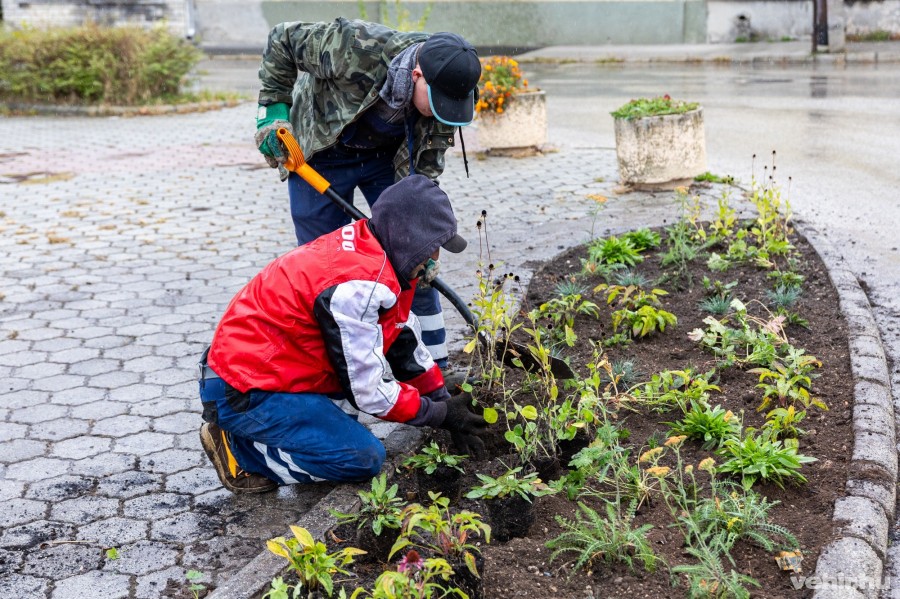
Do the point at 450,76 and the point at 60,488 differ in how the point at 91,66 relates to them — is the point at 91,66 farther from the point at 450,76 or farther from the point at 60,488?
the point at 450,76

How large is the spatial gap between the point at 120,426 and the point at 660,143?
5.28 metres

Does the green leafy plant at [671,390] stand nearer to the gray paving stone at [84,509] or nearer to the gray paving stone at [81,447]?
the gray paving stone at [84,509]

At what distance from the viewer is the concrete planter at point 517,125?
9773mm

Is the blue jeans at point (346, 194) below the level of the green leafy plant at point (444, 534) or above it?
above

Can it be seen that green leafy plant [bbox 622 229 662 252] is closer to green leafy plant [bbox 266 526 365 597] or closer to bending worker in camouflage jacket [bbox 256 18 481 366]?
bending worker in camouflage jacket [bbox 256 18 481 366]

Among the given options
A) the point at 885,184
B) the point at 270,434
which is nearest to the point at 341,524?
the point at 270,434

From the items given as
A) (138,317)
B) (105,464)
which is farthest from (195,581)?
(138,317)

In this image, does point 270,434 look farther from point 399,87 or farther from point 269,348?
point 399,87

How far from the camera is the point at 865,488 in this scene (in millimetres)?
3361

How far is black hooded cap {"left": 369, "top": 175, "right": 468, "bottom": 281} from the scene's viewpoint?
3.37 meters

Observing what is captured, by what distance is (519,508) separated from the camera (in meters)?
3.21

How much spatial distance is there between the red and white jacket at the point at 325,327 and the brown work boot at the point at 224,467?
29 centimetres

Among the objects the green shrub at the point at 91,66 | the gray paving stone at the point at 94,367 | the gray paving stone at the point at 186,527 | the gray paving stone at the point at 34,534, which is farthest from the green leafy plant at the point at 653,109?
the green shrub at the point at 91,66

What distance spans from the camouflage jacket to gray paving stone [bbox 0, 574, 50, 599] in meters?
2.07
